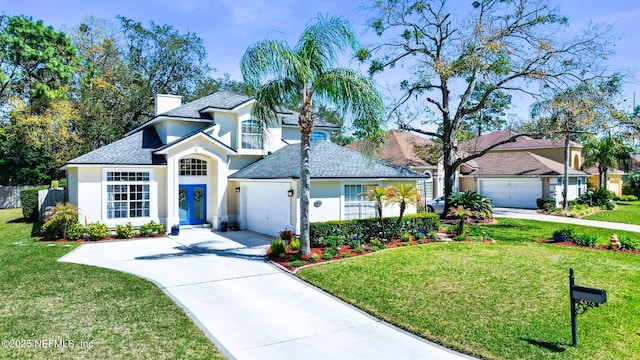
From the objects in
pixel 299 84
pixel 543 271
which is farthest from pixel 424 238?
pixel 299 84

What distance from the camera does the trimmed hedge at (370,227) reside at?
47.2 ft

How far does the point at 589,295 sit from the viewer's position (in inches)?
248

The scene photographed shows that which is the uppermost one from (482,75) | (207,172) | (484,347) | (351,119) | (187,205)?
(482,75)

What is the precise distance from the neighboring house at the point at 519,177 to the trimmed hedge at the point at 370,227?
13939 millimetres

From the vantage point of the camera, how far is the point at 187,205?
68.3 feet

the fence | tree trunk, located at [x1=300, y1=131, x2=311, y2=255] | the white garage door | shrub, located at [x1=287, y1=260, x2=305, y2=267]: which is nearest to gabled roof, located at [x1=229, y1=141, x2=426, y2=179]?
the white garage door

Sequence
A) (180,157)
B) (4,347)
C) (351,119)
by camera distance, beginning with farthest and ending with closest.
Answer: (180,157)
(351,119)
(4,347)

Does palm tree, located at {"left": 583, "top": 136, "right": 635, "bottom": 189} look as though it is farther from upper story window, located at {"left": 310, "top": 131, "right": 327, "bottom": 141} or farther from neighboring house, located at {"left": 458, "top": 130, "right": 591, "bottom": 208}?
upper story window, located at {"left": 310, "top": 131, "right": 327, "bottom": 141}

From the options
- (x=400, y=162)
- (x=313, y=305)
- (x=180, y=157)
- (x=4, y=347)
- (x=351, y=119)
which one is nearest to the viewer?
(x=4, y=347)

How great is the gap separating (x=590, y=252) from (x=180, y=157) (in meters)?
18.0

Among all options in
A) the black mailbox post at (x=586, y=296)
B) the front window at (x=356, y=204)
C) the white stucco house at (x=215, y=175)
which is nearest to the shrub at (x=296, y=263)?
the white stucco house at (x=215, y=175)

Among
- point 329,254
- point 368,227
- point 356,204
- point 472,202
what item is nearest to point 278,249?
point 329,254

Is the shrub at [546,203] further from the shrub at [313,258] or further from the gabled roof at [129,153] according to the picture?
the gabled roof at [129,153]

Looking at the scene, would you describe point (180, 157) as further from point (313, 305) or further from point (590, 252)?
point (590, 252)
